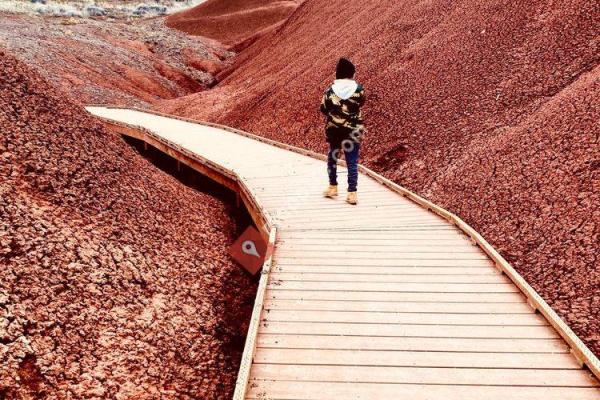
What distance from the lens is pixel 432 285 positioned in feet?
17.9

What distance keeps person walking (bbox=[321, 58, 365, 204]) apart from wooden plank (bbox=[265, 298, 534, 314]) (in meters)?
3.46

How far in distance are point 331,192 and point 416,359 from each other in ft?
15.9

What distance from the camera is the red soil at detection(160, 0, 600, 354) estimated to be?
21.2ft

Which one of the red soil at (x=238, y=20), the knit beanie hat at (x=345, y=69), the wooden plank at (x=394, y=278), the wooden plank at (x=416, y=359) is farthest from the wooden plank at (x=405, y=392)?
the red soil at (x=238, y=20)

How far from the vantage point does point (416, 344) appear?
4.38m

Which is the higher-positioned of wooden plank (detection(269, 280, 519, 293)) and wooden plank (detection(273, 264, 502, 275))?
wooden plank (detection(273, 264, 502, 275))

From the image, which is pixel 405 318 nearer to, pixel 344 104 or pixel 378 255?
pixel 378 255

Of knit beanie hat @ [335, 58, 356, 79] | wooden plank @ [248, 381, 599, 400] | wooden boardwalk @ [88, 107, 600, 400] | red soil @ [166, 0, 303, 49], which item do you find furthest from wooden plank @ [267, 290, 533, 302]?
red soil @ [166, 0, 303, 49]

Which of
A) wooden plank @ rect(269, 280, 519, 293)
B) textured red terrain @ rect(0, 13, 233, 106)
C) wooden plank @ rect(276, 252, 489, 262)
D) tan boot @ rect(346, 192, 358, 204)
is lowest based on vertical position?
wooden plank @ rect(269, 280, 519, 293)

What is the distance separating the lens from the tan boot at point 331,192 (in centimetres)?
866

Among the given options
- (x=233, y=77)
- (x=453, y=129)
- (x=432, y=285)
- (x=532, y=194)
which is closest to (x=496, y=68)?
(x=453, y=129)

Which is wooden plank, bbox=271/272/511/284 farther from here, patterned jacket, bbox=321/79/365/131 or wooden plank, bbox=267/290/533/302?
patterned jacket, bbox=321/79/365/131

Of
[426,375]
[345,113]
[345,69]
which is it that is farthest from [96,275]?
[345,69]

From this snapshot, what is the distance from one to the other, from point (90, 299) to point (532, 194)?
A: 6.94 metres
